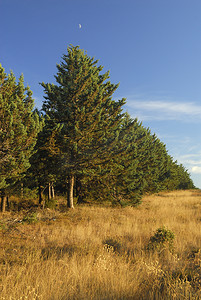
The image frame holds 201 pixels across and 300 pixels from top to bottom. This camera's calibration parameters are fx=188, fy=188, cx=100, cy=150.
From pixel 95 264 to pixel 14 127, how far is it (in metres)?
8.19

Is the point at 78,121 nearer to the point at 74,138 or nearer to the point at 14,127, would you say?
the point at 74,138

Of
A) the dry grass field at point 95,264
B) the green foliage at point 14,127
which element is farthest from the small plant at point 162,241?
the green foliage at point 14,127

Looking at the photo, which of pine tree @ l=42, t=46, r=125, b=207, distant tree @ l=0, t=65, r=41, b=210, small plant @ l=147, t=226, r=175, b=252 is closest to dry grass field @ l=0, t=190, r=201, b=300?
small plant @ l=147, t=226, r=175, b=252

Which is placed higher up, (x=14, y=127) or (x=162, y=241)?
(x=14, y=127)

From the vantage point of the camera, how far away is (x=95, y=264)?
4.59m

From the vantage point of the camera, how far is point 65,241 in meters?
7.72

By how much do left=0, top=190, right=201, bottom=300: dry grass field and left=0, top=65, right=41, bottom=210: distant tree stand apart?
10.4ft

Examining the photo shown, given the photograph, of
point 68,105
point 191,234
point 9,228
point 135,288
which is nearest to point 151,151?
point 68,105

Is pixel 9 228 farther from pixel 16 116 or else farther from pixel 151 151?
pixel 151 151

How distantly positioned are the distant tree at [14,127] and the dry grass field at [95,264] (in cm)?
316

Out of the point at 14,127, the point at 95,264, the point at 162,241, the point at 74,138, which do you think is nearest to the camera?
the point at 95,264

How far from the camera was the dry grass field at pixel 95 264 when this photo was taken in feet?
11.5

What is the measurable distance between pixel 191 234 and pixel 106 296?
6545 mm

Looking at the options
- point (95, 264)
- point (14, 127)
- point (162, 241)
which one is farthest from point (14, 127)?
point (162, 241)
